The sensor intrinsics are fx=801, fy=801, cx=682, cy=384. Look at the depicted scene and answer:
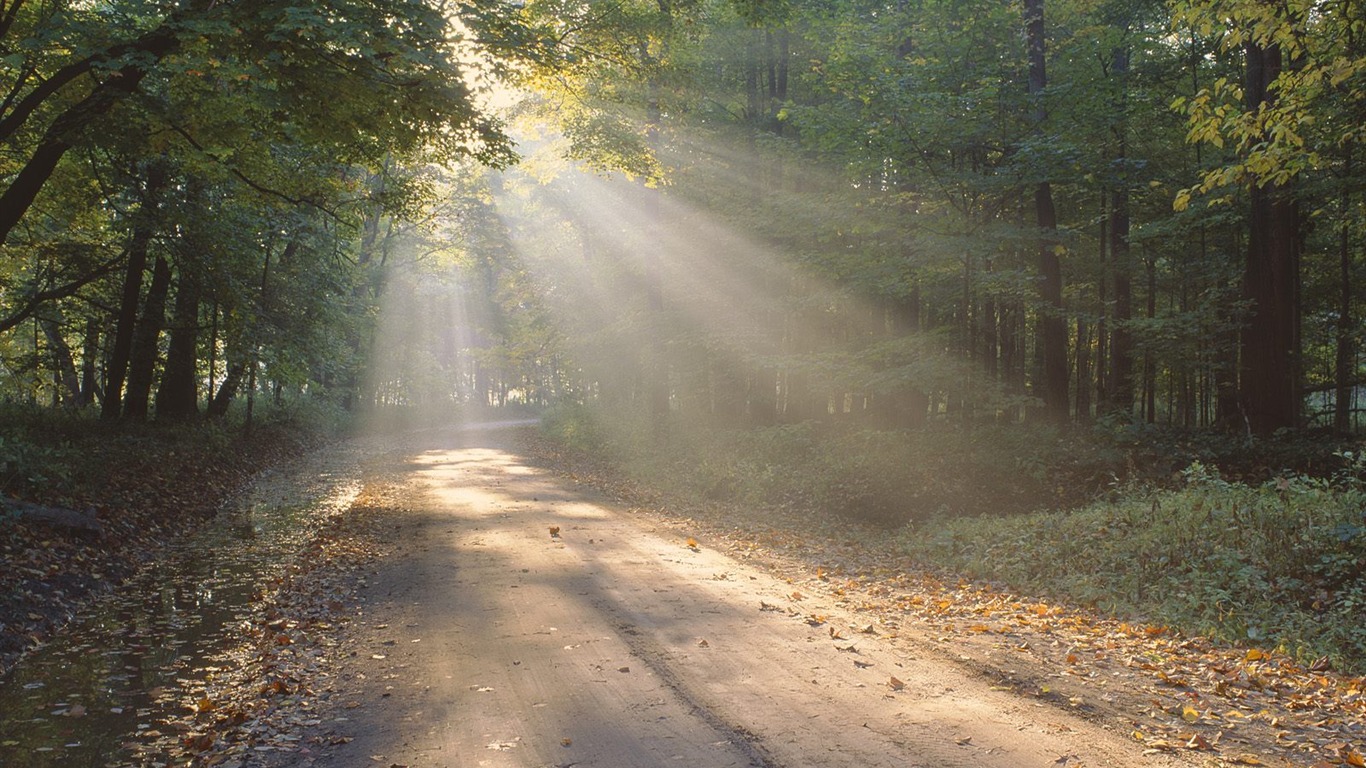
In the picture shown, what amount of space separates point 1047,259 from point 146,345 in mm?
21139

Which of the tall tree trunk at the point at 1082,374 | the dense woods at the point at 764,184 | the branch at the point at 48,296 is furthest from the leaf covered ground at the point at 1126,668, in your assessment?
the tall tree trunk at the point at 1082,374

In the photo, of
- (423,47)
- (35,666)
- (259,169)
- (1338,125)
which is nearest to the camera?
(35,666)

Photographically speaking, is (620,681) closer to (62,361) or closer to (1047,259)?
(1047,259)

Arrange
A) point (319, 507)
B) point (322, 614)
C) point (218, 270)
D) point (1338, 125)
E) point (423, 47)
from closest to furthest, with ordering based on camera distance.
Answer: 1. point (322, 614)
2. point (423, 47)
3. point (1338, 125)
4. point (319, 507)
5. point (218, 270)

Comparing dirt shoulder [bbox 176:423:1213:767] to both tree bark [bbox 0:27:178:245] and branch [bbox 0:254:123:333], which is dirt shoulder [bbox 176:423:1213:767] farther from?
branch [bbox 0:254:123:333]

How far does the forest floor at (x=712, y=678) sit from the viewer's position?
4758 mm

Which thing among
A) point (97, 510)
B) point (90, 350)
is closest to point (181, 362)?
point (90, 350)

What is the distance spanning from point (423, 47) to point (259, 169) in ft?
15.9

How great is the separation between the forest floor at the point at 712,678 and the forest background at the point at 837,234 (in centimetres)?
193

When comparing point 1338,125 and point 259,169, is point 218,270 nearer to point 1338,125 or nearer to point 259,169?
point 259,169

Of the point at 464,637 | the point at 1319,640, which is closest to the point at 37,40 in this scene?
the point at 464,637

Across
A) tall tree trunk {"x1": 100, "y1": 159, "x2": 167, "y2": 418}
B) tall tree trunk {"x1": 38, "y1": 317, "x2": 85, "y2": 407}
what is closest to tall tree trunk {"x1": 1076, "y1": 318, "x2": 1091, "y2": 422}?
tall tree trunk {"x1": 100, "y1": 159, "x2": 167, "y2": 418}

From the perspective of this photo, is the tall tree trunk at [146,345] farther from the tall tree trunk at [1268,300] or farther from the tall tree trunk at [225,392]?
the tall tree trunk at [1268,300]

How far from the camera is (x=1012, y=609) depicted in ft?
28.3
